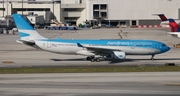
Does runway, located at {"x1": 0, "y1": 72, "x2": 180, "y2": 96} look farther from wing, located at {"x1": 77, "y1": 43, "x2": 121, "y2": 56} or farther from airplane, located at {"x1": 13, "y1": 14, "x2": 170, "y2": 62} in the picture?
airplane, located at {"x1": 13, "y1": 14, "x2": 170, "y2": 62}

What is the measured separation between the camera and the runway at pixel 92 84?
30.0m

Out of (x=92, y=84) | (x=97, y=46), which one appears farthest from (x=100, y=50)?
(x=92, y=84)

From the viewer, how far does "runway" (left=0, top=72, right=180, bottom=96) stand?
2997 centimetres

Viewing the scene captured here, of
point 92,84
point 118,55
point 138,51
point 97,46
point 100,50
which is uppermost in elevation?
point 97,46

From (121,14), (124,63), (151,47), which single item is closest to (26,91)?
(124,63)

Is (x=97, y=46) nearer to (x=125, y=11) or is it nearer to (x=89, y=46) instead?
(x=89, y=46)

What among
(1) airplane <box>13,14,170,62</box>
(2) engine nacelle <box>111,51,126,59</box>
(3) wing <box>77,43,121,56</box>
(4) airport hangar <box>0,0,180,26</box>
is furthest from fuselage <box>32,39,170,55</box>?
(4) airport hangar <box>0,0,180,26</box>

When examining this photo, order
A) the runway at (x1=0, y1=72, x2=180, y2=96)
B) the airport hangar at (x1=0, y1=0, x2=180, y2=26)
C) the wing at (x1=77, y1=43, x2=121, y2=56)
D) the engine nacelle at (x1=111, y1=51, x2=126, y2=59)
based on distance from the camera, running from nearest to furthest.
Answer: the runway at (x1=0, y1=72, x2=180, y2=96)
the engine nacelle at (x1=111, y1=51, x2=126, y2=59)
the wing at (x1=77, y1=43, x2=121, y2=56)
the airport hangar at (x1=0, y1=0, x2=180, y2=26)

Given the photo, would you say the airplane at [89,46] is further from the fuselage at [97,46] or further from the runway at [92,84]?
the runway at [92,84]

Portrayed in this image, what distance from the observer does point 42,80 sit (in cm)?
3656

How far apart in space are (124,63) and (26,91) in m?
23.2

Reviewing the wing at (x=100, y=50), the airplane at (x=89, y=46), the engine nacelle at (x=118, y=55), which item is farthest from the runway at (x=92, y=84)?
the airplane at (x=89, y=46)

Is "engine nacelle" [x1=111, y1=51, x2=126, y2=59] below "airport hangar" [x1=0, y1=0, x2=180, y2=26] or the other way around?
below

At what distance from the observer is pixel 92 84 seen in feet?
112
